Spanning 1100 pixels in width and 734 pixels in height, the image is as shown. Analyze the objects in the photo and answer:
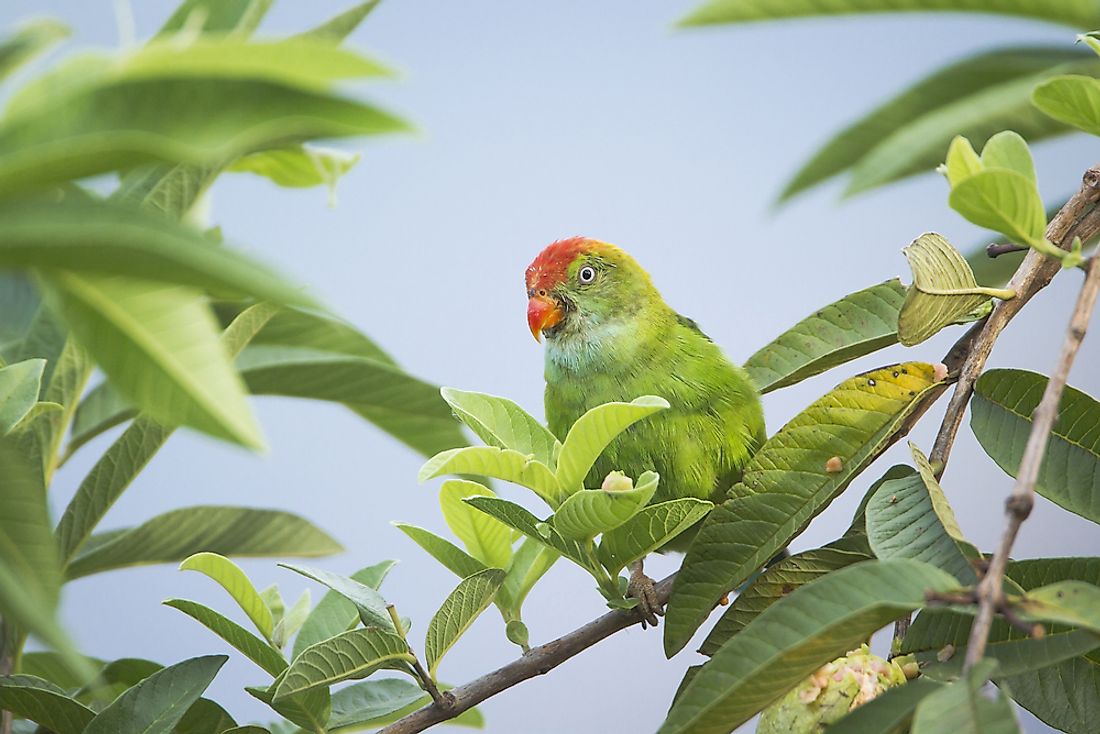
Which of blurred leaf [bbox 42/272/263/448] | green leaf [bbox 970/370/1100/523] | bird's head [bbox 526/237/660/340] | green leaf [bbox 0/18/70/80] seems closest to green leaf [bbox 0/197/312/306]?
blurred leaf [bbox 42/272/263/448]

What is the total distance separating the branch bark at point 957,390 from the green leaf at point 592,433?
→ 101 millimetres

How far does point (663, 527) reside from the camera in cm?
59

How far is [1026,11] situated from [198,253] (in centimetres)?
84

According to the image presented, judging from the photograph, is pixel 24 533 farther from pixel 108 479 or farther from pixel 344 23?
pixel 344 23

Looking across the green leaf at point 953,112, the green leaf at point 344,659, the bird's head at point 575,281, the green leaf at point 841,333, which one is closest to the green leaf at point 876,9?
the green leaf at point 953,112

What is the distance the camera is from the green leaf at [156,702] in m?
0.58

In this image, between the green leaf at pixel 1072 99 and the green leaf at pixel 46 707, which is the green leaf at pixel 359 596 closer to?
the green leaf at pixel 46 707

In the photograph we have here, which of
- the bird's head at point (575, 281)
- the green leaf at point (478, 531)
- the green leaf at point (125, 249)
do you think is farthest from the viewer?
the bird's head at point (575, 281)

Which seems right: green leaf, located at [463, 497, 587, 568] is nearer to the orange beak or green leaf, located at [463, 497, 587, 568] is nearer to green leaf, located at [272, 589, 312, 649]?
green leaf, located at [272, 589, 312, 649]

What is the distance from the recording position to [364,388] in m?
0.93

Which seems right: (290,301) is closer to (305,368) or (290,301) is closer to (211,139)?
(211,139)

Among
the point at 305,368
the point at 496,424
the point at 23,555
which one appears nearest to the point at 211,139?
the point at 23,555

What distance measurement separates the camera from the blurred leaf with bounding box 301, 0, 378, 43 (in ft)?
2.94

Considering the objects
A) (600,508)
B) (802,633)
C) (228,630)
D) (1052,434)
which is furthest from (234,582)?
(1052,434)
